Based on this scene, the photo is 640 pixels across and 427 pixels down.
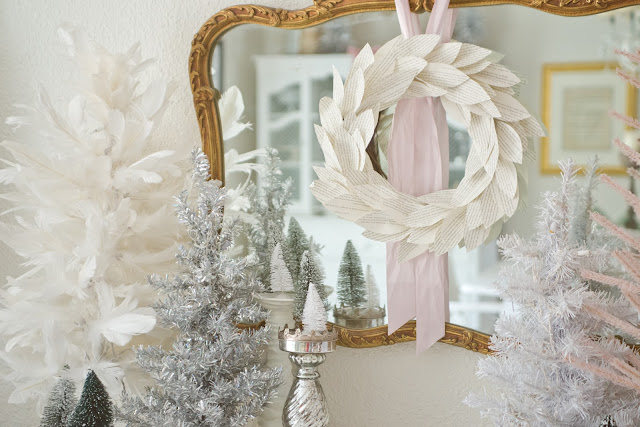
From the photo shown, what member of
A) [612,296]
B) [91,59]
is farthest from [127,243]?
[612,296]

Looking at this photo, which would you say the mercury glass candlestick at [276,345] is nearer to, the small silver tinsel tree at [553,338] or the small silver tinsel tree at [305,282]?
the small silver tinsel tree at [305,282]

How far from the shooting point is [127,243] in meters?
1.28

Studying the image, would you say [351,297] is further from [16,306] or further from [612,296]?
[16,306]

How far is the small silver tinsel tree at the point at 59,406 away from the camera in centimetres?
113

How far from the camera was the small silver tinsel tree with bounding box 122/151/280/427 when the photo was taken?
1062 mm

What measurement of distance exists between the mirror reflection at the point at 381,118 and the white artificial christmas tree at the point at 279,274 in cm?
9

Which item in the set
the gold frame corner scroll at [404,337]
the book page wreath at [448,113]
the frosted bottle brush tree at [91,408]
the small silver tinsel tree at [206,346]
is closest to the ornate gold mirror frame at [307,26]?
the gold frame corner scroll at [404,337]

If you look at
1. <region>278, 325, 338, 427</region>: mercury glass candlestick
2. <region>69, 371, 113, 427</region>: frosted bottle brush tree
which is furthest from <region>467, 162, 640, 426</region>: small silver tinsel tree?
<region>69, 371, 113, 427</region>: frosted bottle brush tree

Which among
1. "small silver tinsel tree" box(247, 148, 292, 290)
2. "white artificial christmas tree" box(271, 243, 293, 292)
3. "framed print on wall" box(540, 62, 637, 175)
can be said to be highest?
"framed print on wall" box(540, 62, 637, 175)

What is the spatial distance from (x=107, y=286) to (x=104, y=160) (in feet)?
0.76

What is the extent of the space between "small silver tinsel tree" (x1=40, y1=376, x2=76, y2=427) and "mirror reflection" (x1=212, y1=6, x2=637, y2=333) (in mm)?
504

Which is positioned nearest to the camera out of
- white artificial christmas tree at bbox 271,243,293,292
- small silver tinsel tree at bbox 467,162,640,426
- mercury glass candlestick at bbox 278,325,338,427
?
small silver tinsel tree at bbox 467,162,640,426

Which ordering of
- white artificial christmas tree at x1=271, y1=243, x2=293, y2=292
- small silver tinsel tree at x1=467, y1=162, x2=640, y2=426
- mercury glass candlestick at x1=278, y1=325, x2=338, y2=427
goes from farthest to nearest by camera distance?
white artificial christmas tree at x1=271, y1=243, x2=293, y2=292 → mercury glass candlestick at x1=278, y1=325, x2=338, y2=427 → small silver tinsel tree at x1=467, y1=162, x2=640, y2=426

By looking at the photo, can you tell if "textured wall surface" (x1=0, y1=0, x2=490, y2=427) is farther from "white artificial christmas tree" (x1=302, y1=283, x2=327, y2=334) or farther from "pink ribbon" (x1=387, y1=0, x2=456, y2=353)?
"white artificial christmas tree" (x1=302, y1=283, x2=327, y2=334)
